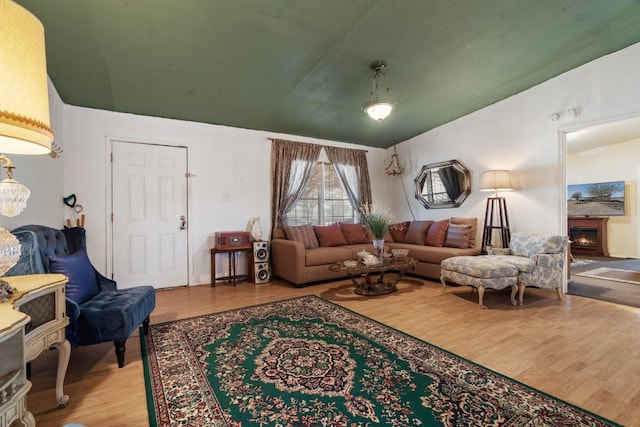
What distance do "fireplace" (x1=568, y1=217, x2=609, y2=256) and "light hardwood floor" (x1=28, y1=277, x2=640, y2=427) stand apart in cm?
452

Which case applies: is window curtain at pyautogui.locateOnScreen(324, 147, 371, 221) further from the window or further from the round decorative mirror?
the round decorative mirror

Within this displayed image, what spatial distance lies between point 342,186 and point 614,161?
6224 millimetres

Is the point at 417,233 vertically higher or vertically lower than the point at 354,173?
lower

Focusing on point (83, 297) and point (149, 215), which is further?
point (149, 215)

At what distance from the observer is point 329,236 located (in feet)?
16.7

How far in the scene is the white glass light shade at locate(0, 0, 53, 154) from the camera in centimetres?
88

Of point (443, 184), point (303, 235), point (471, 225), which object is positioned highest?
point (443, 184)

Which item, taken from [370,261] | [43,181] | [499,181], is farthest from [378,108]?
[43,181]

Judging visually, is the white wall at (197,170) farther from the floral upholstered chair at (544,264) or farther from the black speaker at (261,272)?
the floral upholstered chair at (544,264)

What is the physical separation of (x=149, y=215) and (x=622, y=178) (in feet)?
30.8

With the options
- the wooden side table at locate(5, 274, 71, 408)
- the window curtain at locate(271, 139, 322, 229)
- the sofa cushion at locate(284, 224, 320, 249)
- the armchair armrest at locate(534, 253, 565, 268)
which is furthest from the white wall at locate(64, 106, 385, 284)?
the armchair armrest at locate(534, 253, 565, 268)

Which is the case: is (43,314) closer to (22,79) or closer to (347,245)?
(22,79)

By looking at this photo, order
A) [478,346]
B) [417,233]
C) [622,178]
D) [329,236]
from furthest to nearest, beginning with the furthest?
1. [622,178]
2. [417,233]
3. [329,236]
4. [478,346]

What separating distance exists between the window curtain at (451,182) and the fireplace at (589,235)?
4.22 m
